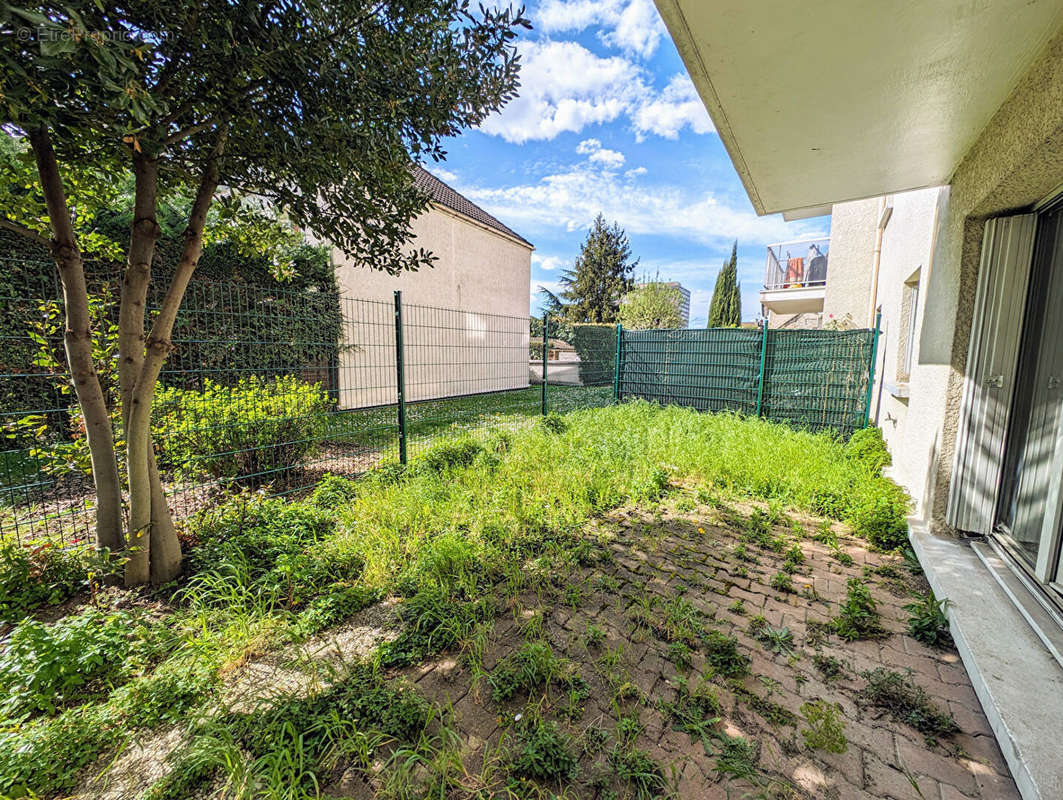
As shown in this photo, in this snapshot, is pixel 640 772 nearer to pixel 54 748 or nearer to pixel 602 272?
pixel 54 748

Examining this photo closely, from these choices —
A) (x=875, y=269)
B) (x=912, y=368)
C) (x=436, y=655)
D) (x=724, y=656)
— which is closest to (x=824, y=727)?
(x=724, y=656)

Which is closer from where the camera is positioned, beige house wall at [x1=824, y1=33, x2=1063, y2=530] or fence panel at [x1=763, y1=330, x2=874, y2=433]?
beige house wall at [x1=824, y1=33, x2=1063, y2=530]

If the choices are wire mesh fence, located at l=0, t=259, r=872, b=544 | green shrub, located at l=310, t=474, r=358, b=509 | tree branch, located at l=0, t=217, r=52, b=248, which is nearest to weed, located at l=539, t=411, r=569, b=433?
wire mesh fence, located at l=0, t=259, r=872, b=544

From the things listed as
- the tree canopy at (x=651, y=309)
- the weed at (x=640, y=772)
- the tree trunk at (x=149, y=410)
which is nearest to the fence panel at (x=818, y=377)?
the weed at (x=640, y=772)

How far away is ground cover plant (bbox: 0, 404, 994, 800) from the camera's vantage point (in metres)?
1.45

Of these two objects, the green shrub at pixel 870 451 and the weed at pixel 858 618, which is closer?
the weed at pixel 858 618

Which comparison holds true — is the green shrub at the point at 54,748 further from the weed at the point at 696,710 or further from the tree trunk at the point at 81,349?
the weed at the point at 696,710

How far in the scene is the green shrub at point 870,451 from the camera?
4.74m

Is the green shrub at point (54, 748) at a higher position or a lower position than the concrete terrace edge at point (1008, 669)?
lower

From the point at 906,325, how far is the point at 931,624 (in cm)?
448

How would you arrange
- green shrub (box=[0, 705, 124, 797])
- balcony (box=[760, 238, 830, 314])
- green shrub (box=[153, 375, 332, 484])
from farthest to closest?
1. balcony (box=[760, 238, 830, 314])
2. green shrub (box=[153, 375, 332, 484])
3. green shrub (box=[0, 705, 124, 797])

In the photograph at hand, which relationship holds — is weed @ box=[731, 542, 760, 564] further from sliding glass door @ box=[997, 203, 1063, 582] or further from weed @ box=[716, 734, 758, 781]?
weed @ box=[716, 734, 758, 781]

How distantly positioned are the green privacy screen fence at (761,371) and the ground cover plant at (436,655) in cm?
375

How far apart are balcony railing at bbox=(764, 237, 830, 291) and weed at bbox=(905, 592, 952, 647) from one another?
1069 cm
